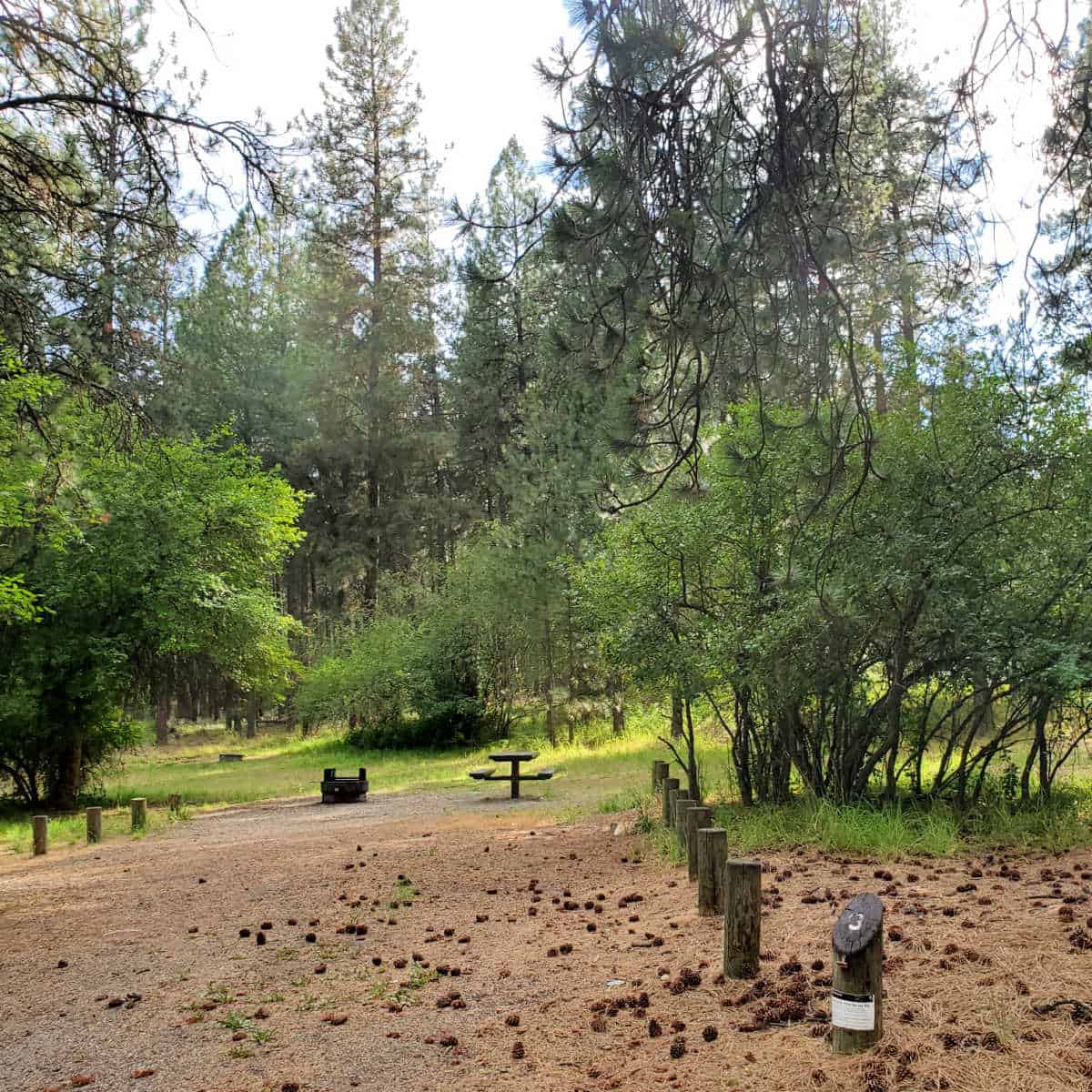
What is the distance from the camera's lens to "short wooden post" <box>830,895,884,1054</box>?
3301mm

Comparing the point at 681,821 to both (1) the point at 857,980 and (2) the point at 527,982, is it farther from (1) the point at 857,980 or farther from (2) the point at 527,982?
(1) the point at 857,980

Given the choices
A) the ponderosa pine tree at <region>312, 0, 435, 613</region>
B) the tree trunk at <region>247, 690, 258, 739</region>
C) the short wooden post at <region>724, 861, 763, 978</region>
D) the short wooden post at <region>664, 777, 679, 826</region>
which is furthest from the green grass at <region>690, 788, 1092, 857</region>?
the tree trunk at <region>247, 690, 258, 739</region>

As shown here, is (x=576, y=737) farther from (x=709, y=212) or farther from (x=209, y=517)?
(x=709, y=212)

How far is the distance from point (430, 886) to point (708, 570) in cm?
407

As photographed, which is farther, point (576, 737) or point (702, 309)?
point (576, 737)

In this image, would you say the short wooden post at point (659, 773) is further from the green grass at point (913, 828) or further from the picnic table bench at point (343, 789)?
the picnic table bench at point (343, 789)

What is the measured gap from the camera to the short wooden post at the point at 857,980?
3301 millimetres

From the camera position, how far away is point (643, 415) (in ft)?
16.2

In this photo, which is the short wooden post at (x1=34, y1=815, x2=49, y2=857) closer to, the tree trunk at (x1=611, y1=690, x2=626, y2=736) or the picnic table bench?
the picnic table bench

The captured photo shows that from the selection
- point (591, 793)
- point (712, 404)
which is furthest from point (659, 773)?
point (712, 404)

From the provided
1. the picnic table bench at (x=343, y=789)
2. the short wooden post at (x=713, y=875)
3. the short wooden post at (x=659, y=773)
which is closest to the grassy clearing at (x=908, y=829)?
the short wooden post at (x=713, y=875)

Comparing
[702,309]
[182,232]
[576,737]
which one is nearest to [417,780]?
[576,737]

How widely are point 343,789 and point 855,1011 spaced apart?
40.7 ft

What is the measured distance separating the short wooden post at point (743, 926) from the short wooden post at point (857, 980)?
2.90ft
